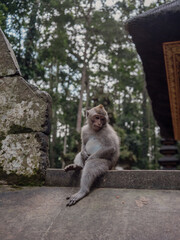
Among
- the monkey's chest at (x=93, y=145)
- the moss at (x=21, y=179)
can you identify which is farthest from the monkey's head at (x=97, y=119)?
the moss at (x=21, y=179)

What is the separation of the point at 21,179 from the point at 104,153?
45.5 inches

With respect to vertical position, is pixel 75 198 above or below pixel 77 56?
below

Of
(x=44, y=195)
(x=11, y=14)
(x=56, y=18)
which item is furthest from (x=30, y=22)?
(x=44, y=195)

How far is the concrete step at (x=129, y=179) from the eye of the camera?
2.77 m

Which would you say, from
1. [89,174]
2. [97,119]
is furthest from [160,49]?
[89,174]

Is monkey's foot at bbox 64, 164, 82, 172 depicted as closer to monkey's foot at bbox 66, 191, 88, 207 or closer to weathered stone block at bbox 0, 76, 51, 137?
monkey's foot at bbox 66, 191, 88, 207

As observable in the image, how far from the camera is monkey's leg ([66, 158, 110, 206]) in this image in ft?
8.92

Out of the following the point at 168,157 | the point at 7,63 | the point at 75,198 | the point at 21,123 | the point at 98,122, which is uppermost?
the point at 7,63

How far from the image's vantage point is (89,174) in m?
3.00

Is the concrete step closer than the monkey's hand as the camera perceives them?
Yes

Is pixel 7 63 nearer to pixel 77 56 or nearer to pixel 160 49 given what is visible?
pixel 160 49

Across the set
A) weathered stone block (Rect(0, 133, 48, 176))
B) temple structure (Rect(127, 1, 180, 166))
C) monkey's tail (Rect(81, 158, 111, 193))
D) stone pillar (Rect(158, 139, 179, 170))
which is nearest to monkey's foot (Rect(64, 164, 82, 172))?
monkey's tail (Rect(81, 158, 111, 193))

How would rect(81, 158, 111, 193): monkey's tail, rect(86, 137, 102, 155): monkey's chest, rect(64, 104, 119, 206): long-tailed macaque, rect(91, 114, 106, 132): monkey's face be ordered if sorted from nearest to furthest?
rect(81, 158, 111, 193): monkey's tail, rect(64, 104, 119, 206): long-tailed macaque, rect(86, 137, 102, 155): monkey's chest, rect(91, 114, 106, 132): monkey's face

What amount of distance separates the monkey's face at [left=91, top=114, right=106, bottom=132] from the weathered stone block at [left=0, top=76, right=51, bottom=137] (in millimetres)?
846
